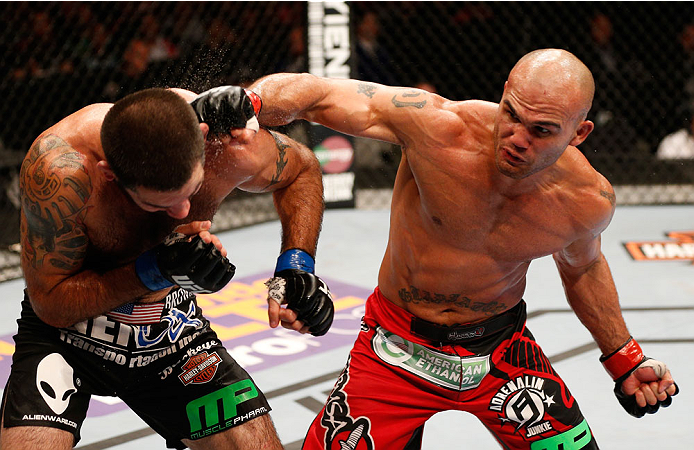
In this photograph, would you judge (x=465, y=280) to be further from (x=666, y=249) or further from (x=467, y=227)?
(x=666, y=249)

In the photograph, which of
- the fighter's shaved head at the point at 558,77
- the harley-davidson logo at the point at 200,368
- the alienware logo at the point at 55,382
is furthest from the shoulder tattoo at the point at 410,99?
the alienware logo at the point at 55,382

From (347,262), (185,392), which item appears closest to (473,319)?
(185,392)

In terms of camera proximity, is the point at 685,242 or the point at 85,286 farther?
the point at 685,242

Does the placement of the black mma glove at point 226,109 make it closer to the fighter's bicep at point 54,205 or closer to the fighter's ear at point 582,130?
the fighter's bicep at point 54,205

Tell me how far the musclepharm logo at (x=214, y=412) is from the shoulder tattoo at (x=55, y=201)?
0.51m

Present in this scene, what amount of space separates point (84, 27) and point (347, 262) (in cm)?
234

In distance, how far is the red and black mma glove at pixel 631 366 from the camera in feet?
6.93

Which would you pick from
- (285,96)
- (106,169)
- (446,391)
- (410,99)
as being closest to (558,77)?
(410,99)

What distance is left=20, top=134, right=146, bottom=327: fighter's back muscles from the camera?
1.80 meters

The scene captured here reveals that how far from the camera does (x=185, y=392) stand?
208cm

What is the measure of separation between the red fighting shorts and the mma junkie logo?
9.45ft

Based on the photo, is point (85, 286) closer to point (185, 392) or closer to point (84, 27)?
point (185, 392)

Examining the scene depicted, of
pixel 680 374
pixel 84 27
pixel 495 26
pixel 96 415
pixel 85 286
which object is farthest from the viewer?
pixel 495 26

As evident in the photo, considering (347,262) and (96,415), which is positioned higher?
(96,415)
